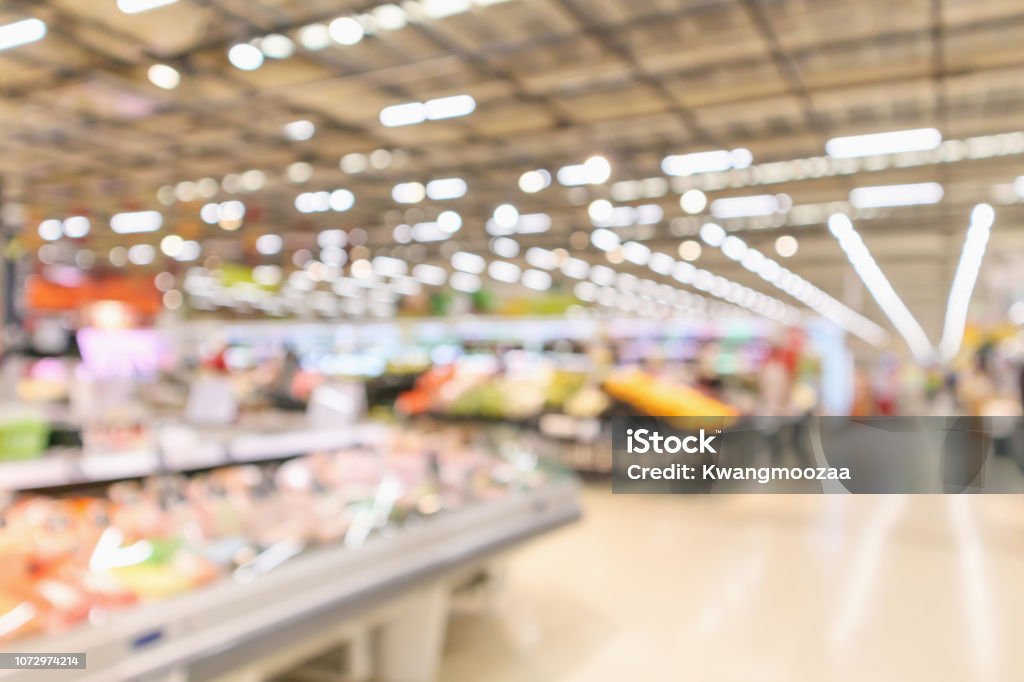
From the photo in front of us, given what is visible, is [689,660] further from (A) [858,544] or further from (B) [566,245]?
(B) [566,245]

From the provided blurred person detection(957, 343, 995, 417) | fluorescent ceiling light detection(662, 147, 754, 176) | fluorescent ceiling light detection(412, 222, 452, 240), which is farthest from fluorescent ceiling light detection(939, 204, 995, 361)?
fluorescent ceiling light detection(412, 222, 452, 240)

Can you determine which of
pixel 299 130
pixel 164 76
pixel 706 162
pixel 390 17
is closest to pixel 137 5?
pixel 390 17

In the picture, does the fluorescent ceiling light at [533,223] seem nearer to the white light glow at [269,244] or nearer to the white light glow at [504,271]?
the white light glow at [504,271]

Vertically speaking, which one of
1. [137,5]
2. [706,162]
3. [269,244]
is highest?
[706,162]

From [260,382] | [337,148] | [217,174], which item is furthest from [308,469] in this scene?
[217,174]

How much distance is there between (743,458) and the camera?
1.70 meters

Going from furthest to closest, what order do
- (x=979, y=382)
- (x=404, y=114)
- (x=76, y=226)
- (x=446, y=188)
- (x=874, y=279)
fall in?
1. (x=874, y=279)
2. (x=76, y=226)
3. (x=446, y=188)
4. (x=979, y=382)
5. (x=404, y=114)

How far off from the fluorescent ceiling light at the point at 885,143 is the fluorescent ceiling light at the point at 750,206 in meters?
2.83

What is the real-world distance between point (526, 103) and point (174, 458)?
734 cm

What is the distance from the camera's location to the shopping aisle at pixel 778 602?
2611 mm

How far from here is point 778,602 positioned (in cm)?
457

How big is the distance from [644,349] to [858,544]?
1156cm

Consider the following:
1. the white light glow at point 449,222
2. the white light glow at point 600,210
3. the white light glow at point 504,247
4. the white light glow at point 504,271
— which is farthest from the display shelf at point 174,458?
the white light glow at point 504,271

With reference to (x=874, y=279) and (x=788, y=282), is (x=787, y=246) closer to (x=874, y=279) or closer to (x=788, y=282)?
(x=874, y=279)
